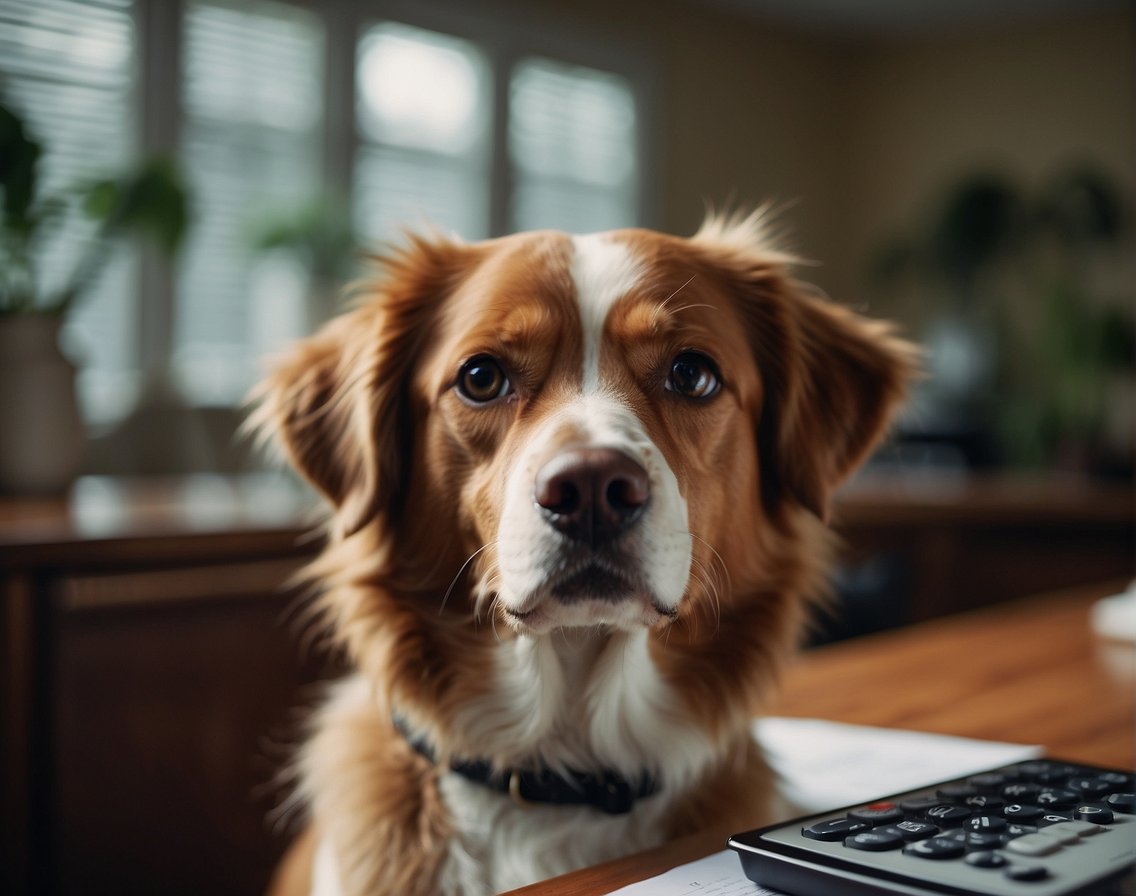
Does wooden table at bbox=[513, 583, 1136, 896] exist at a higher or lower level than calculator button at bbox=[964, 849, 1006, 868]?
lower

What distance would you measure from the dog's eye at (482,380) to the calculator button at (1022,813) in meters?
0.59

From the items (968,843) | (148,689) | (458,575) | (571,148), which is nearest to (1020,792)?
(968,843)

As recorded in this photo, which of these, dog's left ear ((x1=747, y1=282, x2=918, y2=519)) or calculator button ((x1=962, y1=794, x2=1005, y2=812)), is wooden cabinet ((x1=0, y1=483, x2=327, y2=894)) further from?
calculator button ((x1=962, y1=794, x2=1005, y2=812))

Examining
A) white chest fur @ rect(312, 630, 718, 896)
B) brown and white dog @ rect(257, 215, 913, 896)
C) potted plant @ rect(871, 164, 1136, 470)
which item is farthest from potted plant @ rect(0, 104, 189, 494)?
potted plant @ rect(871, 164, 1136, 470)

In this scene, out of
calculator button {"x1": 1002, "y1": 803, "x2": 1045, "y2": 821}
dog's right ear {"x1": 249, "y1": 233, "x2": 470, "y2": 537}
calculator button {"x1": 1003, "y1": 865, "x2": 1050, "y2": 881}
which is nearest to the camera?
calculator button {"x1": 1003, "y1": 865, "x2": 1050, "y2": 881}

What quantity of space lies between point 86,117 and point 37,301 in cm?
273

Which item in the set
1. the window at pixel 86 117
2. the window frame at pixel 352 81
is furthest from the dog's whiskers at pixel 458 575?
the window at pixel 86 117

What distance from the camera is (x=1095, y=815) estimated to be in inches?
26.4

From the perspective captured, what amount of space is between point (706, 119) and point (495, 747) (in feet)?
23.2

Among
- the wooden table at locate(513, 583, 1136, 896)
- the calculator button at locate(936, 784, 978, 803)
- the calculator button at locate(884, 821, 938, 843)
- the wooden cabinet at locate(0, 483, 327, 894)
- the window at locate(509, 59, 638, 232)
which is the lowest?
the wooden cabinet at locate(0, 483, 327, 894)

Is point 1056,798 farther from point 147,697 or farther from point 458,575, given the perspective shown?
point 147,697

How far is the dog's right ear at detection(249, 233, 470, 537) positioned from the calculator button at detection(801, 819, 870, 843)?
0.62 meters

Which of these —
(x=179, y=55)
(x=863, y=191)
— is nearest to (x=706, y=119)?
(x=863, y=191)

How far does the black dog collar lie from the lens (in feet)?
3.19
